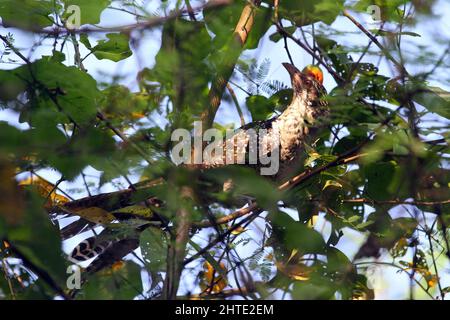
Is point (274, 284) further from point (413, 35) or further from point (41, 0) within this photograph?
point (41, 0)

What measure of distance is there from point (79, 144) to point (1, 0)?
4.75 feet

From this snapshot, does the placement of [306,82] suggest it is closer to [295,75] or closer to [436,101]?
[295,75]

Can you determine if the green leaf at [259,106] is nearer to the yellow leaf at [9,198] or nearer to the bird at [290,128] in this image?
the bird at [290,128]

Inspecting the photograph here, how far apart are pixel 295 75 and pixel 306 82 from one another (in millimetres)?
100

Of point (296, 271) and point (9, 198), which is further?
point (296, 271)

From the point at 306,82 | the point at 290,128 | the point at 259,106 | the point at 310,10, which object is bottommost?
the point at 259,106

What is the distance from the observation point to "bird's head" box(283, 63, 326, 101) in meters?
4.67

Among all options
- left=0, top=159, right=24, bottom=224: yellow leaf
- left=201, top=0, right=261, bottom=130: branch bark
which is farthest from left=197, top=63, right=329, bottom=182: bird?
left=0, top=159, right=24, bottom=224: yellow leaf

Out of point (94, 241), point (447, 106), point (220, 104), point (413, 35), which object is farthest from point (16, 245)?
point (447, 106)

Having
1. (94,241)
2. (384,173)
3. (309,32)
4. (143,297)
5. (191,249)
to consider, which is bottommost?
(143,297)

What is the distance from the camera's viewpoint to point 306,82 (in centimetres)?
480

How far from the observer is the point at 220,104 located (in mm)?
2771

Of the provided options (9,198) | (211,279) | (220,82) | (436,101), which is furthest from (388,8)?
(9,198)

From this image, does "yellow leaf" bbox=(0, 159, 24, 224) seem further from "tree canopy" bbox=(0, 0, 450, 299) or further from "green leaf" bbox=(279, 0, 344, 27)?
"green leaf" bbox=(279, 0, 344, 27)
